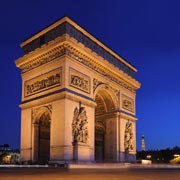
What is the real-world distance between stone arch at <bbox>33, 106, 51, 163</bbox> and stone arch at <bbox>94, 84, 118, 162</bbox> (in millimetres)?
5390

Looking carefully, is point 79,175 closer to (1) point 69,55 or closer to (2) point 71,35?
(1) point 69,55

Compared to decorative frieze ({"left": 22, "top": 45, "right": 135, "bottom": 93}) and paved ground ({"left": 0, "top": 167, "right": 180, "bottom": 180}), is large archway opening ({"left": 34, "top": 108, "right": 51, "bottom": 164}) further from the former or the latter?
paved ground ({"left": 0, "top": 167, "right": 180, "bottom": 180})

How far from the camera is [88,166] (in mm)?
18344

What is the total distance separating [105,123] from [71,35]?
9.42 m

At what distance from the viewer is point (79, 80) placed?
2256cm

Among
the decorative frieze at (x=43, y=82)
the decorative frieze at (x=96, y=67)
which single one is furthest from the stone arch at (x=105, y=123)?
the decorative frieze at (x=43, y=82)

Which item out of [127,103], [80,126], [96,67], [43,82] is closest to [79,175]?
[80,126]

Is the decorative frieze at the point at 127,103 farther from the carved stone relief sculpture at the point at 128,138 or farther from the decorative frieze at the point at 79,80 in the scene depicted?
the decorative frieze at the point at 79,80

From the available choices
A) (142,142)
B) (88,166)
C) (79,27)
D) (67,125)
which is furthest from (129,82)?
(142,142)

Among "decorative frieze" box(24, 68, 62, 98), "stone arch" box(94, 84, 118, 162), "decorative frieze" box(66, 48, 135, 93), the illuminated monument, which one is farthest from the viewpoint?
"stone arch" box(94, 84, 118, 162)

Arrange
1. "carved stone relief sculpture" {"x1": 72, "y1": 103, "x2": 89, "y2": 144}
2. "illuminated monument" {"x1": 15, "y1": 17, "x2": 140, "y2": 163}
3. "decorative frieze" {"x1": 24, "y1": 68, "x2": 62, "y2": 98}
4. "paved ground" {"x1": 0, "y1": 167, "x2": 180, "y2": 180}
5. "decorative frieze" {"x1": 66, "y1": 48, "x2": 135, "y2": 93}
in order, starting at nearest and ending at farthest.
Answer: "paved ground" {"x1": 0, "y1": 167, "x2": 180, "y2": 180} → "illuminated monument" {"x1": 15, "y1": 17, "x2": 140, "y2": 163} → "carved stone relief sculpture" {"x1": 72, "y1": 103, "x2": 89, "y2": 144} → "decorative frieze" {"x1": 24, "y1": 68, "x2": 62, "y2": 98} → "decorative frieze" {"x1": 66, "y1": 48, "x2": 135, "y2": 93}

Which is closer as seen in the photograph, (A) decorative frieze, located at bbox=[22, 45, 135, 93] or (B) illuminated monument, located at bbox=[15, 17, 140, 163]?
(B) illuminated monument, located at bbox=[15, 17, 140, 163]

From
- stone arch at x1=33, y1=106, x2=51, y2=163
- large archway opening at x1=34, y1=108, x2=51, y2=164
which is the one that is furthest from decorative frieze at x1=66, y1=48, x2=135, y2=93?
large archway opening at x1=34, y1=108, x2=51, y2=164

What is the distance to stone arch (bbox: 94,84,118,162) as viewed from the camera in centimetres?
2739
